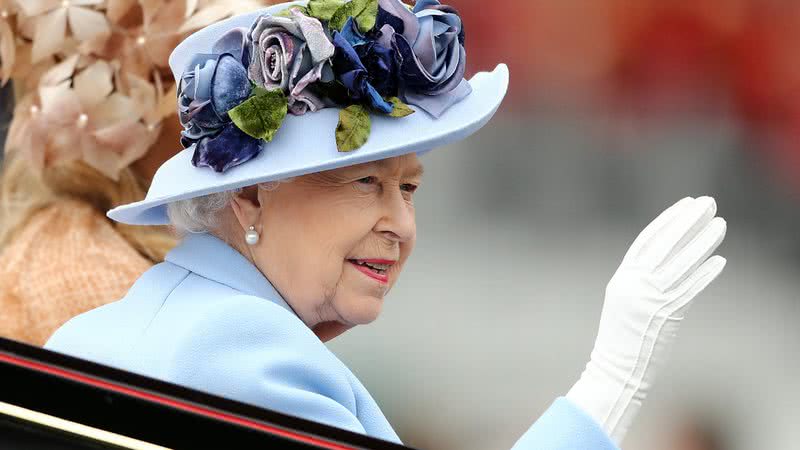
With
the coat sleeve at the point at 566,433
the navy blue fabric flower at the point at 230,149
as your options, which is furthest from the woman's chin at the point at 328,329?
the coat sleeve at the point at 566,433

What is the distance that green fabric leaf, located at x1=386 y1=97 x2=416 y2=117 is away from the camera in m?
1.50

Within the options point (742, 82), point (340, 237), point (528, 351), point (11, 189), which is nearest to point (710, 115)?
point (742, 82)

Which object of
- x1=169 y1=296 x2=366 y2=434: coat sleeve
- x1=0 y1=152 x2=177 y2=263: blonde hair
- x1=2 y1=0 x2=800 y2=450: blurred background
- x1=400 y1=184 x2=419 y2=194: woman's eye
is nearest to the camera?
x1=169 y1=296 x2=366 y2=434: coat sleeve

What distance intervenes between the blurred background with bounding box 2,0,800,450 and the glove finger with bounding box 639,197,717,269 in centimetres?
141

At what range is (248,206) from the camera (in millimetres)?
1521

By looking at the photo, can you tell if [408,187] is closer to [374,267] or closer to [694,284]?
[374,267]

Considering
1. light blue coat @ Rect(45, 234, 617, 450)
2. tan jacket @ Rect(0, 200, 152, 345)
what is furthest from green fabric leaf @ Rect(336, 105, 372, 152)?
tan jacket @ Rect(0, 200, 152, 345)

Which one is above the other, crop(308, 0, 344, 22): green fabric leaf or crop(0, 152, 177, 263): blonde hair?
crop(308, 0, 344, 22): green fabric leaf

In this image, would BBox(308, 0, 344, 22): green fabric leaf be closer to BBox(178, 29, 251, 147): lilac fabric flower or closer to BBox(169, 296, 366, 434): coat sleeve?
BBox(178, 29, 251, 147): lilac fabric flower

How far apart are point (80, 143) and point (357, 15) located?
2019 millimetres

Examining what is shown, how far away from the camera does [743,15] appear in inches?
107

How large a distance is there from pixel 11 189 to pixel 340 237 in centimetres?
224

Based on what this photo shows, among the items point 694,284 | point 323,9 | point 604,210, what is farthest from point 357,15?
point 604,210

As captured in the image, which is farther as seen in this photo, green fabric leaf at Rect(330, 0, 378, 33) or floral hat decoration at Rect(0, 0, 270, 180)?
floral hat decoration at Rect(0, 0, 270, 180)
